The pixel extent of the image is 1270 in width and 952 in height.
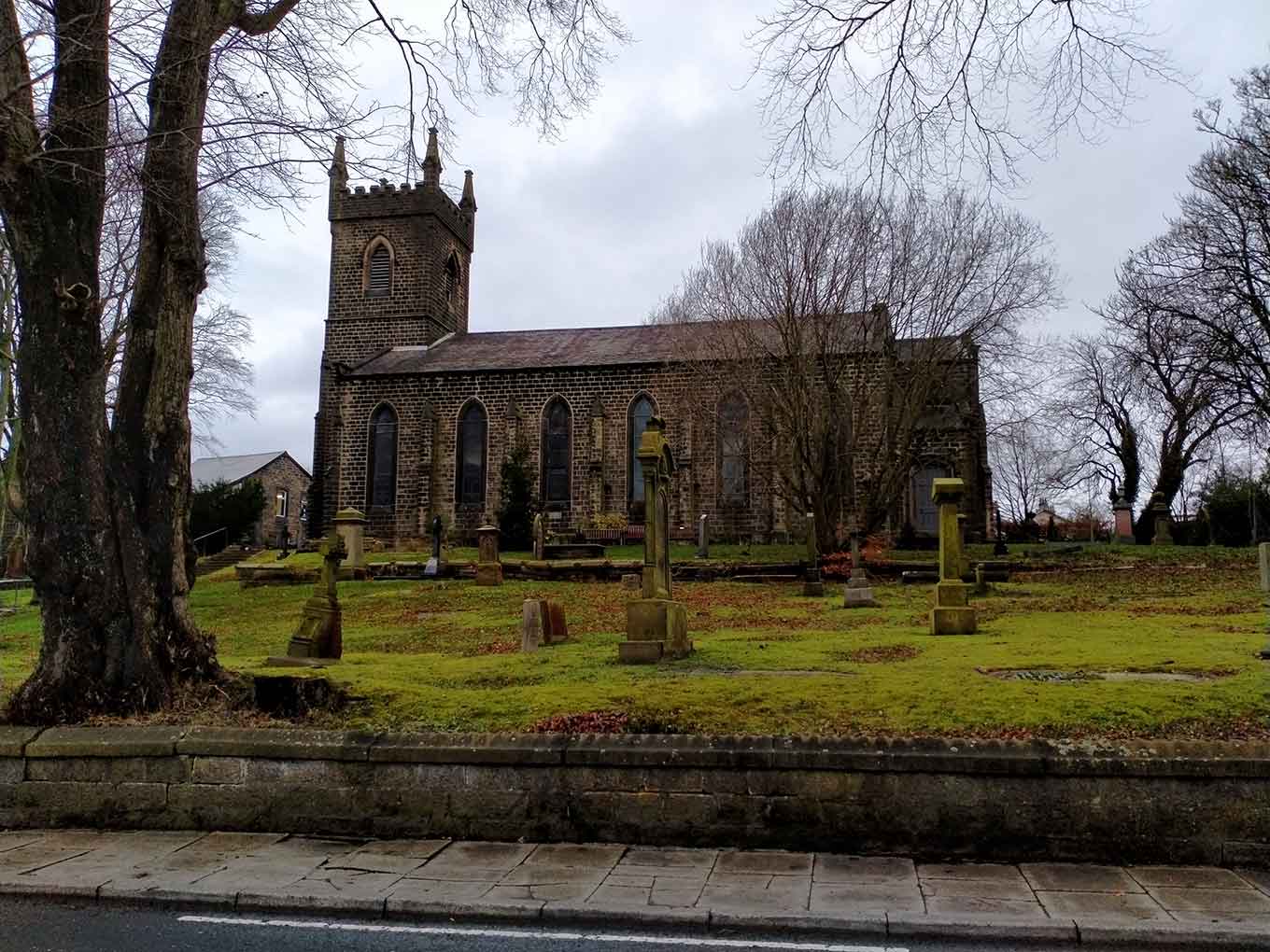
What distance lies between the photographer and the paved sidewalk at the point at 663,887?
445 cm

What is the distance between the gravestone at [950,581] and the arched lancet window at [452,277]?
33.8 metres

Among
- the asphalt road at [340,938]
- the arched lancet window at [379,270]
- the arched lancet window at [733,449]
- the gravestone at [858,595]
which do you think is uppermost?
the arched lancet window at [379,270]

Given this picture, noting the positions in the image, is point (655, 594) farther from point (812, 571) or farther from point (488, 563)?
point (488, 563)

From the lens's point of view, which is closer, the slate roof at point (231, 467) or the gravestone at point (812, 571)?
the gravestone at point (812, 571)

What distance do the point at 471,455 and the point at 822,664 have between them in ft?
96.1

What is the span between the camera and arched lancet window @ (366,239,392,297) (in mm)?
41594

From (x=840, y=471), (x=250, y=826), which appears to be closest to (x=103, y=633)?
(x=250, y=826)

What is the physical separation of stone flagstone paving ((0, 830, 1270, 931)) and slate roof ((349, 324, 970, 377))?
28634 millimetres

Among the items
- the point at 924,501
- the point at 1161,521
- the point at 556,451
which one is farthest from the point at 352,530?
the point at 1161,521

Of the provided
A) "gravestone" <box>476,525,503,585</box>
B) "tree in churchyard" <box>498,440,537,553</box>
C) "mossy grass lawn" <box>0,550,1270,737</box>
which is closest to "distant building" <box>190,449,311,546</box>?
"tree in churchyard" <box>498,440,537,553</box>

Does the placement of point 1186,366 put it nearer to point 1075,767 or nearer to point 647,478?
point 647,478

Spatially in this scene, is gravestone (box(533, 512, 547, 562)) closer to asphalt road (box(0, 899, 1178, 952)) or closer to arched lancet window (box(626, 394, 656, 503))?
arched lancet window (box(626, 394, 656, 503))

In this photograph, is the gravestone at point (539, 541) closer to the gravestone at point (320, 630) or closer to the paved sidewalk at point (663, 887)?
the gravestone at point (320, 630)

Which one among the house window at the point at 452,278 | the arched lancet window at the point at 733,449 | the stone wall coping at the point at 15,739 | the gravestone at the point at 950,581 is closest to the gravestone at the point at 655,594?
the gravestone at the point at 950,581
